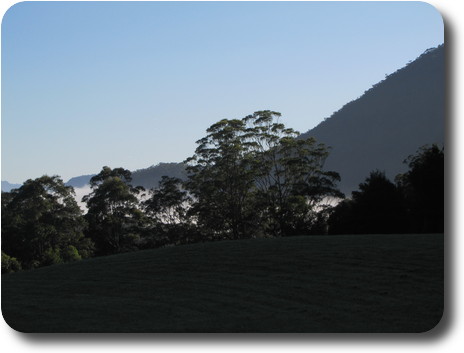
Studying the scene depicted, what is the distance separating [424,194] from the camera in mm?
13641

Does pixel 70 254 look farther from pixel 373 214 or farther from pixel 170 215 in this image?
pixel 373 214

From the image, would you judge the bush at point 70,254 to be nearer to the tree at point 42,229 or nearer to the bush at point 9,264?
the tree at point 42,229

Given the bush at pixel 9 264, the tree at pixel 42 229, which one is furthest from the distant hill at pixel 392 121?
the bush at pixel 9 264

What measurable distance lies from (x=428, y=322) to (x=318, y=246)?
3.42 metres

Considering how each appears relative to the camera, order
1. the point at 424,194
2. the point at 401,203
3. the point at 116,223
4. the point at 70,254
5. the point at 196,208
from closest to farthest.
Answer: the point at 424,194 → the point at 401,203 → the point at 70,254 → the point at 196,208 → the point at 116,223


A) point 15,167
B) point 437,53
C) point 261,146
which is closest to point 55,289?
point 15,167

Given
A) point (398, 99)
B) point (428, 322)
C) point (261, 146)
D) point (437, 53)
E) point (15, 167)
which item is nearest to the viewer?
point (428, 322)

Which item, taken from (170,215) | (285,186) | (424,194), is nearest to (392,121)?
(424,194)

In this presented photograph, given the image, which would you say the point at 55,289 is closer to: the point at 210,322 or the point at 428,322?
the point at 210,322

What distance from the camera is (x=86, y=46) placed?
26.1 ft

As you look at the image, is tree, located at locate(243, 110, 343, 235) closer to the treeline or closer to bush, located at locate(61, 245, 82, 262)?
the treeline

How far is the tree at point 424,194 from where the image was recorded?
12.1m

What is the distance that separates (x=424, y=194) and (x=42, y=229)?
1669 centimetres

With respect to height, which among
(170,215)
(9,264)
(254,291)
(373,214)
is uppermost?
(170,215)
